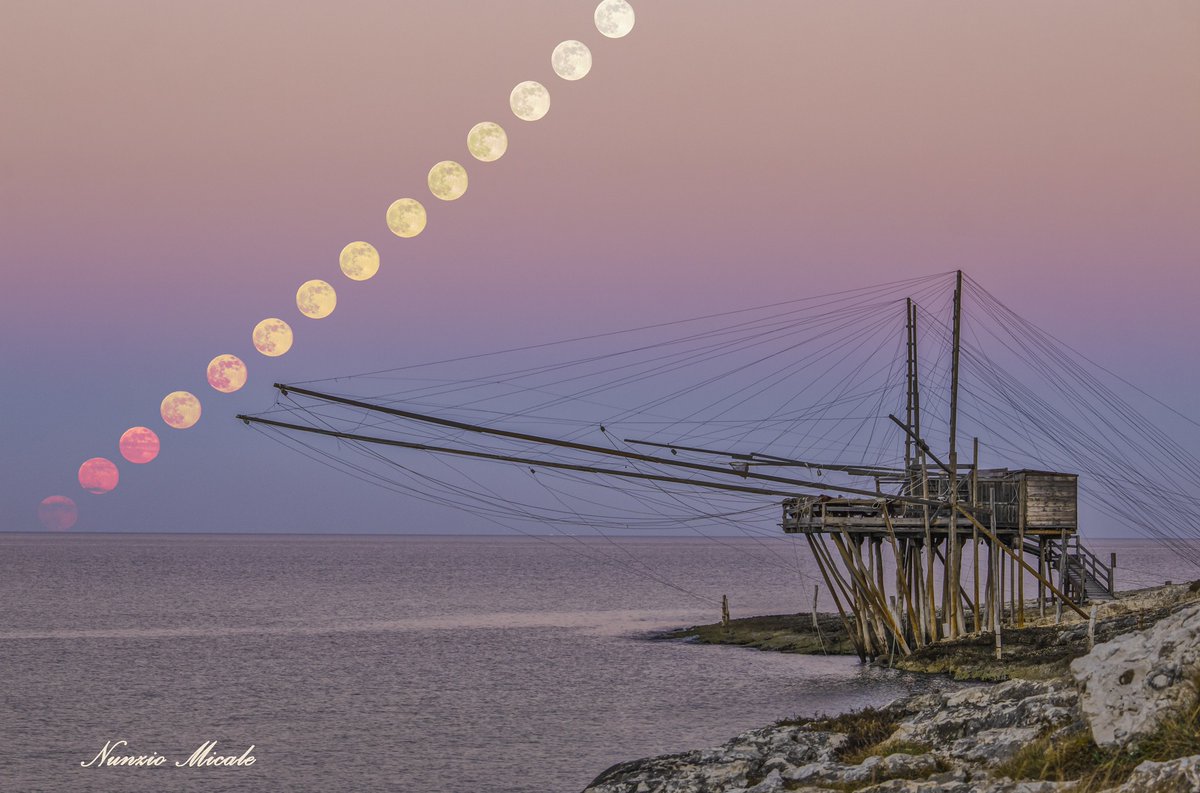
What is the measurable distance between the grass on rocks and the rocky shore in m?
0.01

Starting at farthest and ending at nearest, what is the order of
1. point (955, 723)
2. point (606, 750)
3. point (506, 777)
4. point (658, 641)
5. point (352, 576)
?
point (352, 576) < point (658, 641) < point (606, 750) < point (506, 777) < point (955, 723)

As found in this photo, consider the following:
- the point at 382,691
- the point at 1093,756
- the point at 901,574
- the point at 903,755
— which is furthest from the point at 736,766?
the point at 382,691

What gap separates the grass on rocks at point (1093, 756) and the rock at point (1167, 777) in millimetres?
544

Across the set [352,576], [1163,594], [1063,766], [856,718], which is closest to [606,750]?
[856,718]

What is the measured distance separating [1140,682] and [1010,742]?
2269 mm

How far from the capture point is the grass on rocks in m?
11.0

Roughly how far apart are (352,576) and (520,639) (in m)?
87.9

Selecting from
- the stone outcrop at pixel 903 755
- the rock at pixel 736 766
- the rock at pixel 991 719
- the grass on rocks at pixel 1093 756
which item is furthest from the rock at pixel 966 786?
the rock at pixel 736 766

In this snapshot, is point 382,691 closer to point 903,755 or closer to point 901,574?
point 901,574

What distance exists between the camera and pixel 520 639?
6316cm

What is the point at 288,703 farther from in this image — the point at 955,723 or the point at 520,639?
the point at 955,723

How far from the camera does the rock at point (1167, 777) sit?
9.93 meters

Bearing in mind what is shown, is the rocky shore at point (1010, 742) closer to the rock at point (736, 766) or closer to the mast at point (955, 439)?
the rock at point (736, 766)

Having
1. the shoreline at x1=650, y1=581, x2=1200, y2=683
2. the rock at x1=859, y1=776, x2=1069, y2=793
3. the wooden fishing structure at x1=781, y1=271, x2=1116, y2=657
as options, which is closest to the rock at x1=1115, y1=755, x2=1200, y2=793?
the rock at x1=859, y1=776, x2=1069, y2=793
